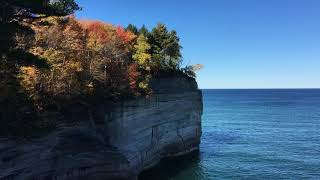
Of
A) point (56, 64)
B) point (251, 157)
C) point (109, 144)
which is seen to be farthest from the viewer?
point (251, 157)

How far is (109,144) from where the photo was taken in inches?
1641

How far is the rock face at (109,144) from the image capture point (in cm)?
3506

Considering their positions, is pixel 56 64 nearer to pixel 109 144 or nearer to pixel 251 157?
pixel 109 144

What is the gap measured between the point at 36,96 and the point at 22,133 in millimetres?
3894

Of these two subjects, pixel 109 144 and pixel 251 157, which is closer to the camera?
pixel 109 144

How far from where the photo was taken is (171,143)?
57500mm

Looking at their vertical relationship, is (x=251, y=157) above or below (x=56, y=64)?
below

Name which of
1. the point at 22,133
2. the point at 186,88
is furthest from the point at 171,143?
the point at 22,133

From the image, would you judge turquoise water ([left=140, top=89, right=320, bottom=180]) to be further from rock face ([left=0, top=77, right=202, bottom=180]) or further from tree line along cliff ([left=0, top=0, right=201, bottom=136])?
tree line along cliff ([left=0, top=0, right=201, bottom=136])

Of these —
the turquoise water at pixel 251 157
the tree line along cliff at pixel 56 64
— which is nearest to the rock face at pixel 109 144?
the tree line along cliff at pixel 56 64

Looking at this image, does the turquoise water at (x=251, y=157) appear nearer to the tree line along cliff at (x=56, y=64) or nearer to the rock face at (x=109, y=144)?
the rock face at (x=109, y=144)

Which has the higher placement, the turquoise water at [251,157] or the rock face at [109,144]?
the rock face at [109,144]

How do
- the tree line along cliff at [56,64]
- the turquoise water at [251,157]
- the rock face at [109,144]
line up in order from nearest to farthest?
the tree line along cliff at [56,64] → the rock face at [109,144] → the turquoise water at [251,157]

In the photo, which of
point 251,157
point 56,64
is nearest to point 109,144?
point 56,64
